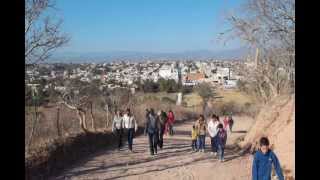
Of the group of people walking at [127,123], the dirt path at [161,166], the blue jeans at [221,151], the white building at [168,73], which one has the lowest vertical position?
the dirt path at [161,166]

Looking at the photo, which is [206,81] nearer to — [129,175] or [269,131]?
[269,131]

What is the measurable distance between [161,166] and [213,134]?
7.80ft

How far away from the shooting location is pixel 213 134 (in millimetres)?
19125

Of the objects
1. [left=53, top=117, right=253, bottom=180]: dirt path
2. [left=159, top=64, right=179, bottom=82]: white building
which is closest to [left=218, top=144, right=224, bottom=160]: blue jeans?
[left=53, top=117, right=253, bottom=180]: dirt path

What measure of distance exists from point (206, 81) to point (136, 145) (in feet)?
→ 184

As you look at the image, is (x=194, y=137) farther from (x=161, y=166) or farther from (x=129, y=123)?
(x=161, y=166)

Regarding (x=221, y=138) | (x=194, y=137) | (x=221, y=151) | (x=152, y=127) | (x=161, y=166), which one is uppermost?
(x=152, y=127)

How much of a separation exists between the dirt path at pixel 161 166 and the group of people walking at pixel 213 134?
30cm

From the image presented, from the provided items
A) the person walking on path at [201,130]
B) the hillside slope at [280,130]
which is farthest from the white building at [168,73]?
the person walking on path at [201,130]

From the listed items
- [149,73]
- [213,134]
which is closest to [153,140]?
[213,134]

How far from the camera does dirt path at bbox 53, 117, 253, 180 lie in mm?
16156

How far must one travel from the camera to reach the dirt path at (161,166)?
16156mm

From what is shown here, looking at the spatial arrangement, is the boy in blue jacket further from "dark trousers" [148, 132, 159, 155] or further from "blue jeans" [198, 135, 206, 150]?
"blue jeans" [198, 135, 206, 150]

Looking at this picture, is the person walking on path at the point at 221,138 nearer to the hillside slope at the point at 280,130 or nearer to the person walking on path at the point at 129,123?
the hillside slope at the point at 280,130
